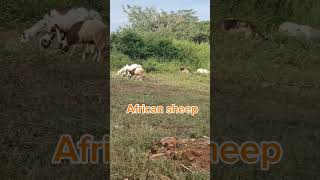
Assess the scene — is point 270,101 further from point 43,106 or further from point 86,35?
point 43,106

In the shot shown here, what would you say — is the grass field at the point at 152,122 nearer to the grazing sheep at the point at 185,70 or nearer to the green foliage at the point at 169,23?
the grazing sheep at the point at 185,70

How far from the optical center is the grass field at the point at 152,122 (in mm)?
5930

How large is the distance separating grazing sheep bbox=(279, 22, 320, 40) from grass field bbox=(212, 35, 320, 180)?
0.54 feet

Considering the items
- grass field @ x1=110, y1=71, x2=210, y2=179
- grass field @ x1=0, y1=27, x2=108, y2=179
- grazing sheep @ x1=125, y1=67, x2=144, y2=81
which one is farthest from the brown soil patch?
grazing sheep @ x1=125, y1=67, x2=144, y2=81

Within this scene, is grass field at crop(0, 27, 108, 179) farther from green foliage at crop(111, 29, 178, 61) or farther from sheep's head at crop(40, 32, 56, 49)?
green foliage at crop(111, 29, 178, 61)

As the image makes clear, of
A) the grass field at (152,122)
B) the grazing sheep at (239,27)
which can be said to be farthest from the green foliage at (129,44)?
the grazing sheep at (239,27)

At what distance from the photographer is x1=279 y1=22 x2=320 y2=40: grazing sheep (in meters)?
9.46

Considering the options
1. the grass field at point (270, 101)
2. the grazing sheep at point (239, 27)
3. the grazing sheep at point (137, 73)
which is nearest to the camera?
the grass field at point (270, 101)

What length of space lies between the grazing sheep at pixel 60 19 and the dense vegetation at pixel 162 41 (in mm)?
730

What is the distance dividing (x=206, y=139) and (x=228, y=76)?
1.86 metres

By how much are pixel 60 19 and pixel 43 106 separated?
6.88 feet

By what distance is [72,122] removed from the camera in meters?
6.70

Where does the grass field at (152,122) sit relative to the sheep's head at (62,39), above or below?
below

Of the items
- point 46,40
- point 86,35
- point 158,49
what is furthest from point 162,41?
point 46,40
